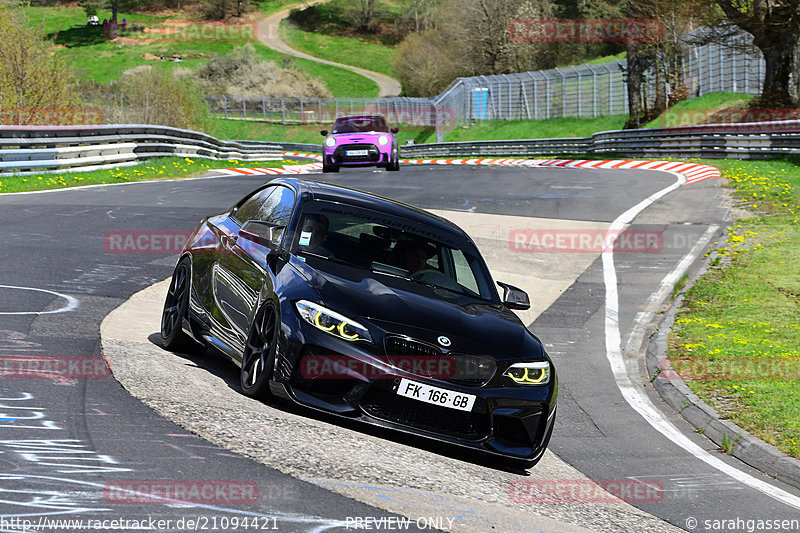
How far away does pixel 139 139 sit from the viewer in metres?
28.5

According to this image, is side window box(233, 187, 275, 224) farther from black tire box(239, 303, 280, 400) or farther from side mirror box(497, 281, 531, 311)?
side mirror box(497, 281, 531, 311)

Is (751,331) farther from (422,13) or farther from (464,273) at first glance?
(422,13)

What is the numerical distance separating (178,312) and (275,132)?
Answer: 73966 millimetres

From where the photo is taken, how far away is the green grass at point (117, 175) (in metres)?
21.9

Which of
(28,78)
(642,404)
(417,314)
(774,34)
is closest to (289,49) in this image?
(774,34)

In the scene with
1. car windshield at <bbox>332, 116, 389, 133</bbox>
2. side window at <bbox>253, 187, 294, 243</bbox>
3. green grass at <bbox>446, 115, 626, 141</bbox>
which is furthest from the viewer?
green grass at <bbox>446, 115, 626, 141</bbox>

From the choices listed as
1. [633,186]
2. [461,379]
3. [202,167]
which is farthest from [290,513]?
[202,167]

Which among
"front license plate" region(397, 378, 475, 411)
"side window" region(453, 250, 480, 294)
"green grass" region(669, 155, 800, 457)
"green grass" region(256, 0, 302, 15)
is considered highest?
"green grass" region(256, 0, 302, 15)

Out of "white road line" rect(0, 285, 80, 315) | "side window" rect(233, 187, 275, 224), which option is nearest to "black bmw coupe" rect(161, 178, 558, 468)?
"side window" rect(233, 187, 275, 224)

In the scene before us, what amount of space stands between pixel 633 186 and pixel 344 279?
19.2m

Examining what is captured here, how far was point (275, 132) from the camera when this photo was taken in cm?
8081

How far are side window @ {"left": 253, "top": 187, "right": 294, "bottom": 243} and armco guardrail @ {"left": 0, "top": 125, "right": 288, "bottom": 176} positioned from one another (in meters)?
15.7

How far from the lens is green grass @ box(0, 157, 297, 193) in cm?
2191

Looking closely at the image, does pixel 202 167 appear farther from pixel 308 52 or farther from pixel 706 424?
pixel 308 52
